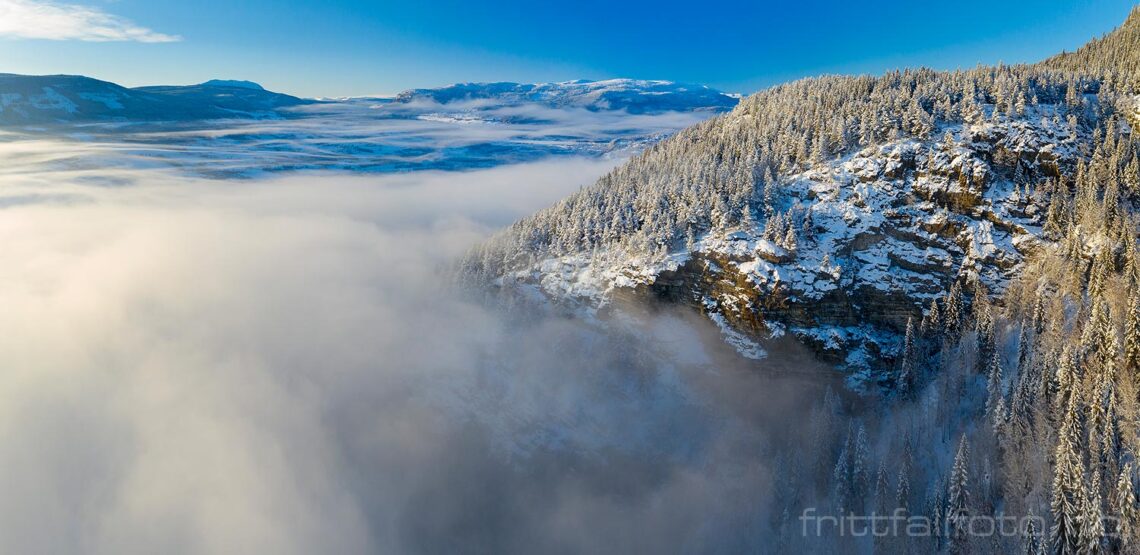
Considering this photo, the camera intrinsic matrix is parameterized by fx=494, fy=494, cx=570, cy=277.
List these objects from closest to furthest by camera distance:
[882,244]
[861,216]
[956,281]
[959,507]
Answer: [959,507], [956,281], [882,244], [861,216]

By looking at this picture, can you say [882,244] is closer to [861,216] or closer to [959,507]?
[861,216]

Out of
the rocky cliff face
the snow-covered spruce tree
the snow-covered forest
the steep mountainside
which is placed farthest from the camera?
the steep mountainside

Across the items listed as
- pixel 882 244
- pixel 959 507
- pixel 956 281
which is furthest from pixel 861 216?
pixel 959 507

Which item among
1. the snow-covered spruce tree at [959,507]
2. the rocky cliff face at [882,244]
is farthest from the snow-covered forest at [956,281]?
the rocky cliff face at [882,244]

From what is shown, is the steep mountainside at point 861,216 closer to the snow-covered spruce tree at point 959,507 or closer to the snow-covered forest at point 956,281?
the snow-covered forest at point 956,281

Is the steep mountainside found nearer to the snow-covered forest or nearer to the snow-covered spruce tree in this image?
the snow-covered forest

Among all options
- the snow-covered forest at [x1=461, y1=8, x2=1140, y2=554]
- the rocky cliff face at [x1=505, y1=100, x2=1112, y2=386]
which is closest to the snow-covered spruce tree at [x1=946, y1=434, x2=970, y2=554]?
the snow-covered forest at [x1=461, y1=8, x2=1140, y2=554]

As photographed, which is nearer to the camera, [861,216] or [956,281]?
[956,281]

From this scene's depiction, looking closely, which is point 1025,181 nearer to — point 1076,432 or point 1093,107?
point 1093,107
